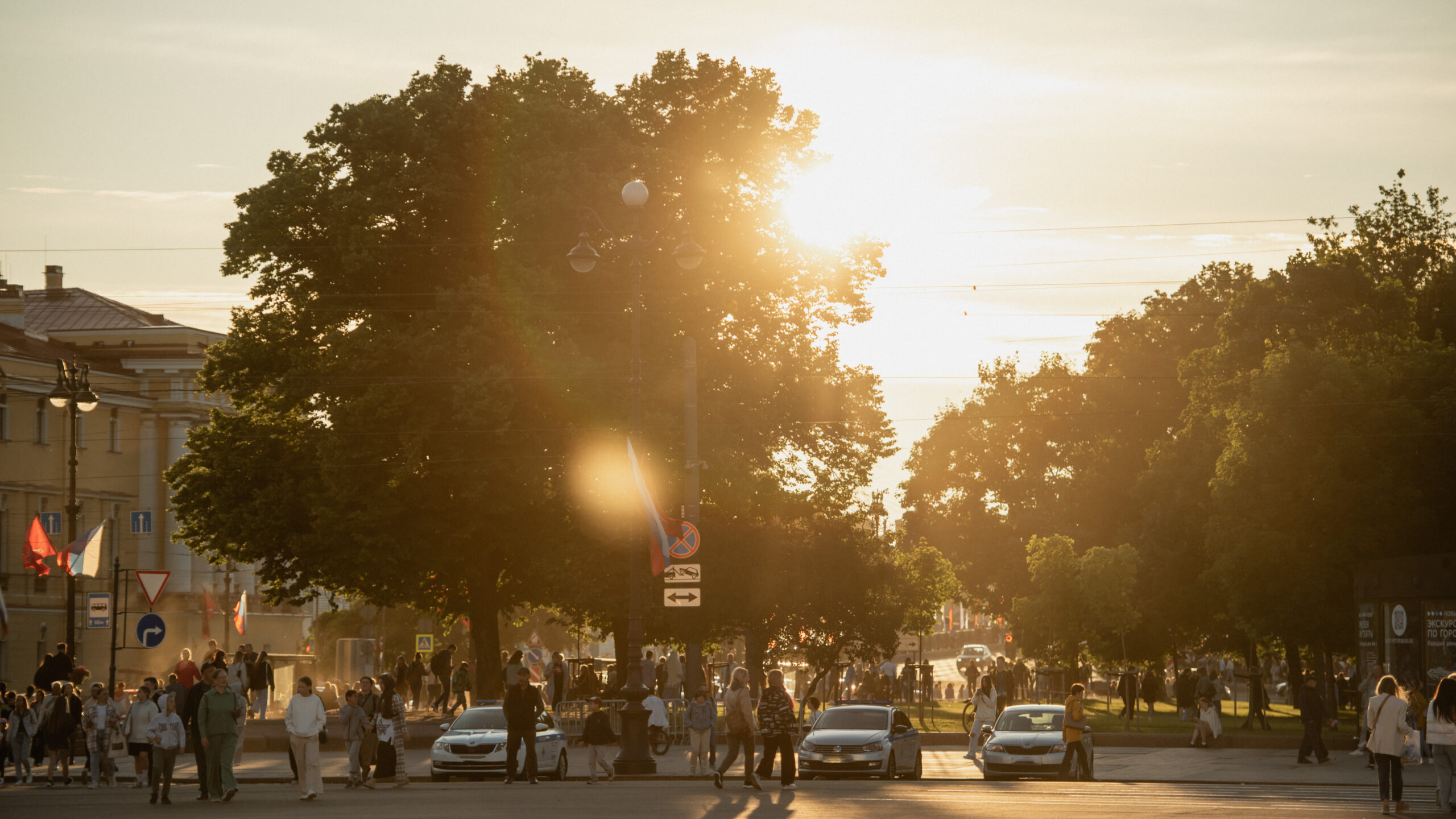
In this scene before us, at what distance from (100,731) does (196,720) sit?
21.1 ft

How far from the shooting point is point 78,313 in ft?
253

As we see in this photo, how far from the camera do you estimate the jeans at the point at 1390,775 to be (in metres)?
20.3

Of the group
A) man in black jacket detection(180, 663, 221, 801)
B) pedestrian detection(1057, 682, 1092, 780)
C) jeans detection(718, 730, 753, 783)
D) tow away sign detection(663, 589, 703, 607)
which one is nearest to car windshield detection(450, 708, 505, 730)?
tow away sign detection(663, 589, 703, 607)

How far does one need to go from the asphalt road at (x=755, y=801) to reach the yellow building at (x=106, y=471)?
3782 centimetres

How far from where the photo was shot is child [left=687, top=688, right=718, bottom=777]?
92.0 feet

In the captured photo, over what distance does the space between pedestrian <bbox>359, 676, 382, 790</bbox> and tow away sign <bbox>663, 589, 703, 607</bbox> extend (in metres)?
5.25

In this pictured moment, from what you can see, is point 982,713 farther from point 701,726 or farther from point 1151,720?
point 1151,720

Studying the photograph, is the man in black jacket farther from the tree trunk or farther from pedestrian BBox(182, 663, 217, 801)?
the tree trunk

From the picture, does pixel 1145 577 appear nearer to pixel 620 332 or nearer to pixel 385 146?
pixel 620 332

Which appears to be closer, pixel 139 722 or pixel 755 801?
pixel 755 801

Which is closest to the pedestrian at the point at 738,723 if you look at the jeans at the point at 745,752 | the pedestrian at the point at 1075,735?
the jeans at the point at 745,752

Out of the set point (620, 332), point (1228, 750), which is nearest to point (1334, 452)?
point (1228, 750)

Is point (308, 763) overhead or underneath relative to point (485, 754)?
overhead

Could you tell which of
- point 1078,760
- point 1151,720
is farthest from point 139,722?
point 1151,720
